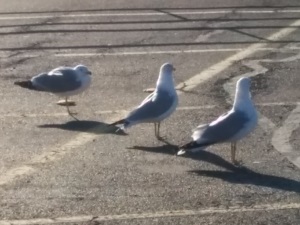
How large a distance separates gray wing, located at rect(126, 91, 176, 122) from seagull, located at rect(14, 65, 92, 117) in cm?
157

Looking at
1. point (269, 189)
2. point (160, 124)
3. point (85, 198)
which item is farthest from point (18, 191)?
point (160, 124)

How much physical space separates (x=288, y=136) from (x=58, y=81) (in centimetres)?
287

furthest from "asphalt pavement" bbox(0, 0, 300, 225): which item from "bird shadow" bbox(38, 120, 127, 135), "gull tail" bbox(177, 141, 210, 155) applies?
"gull tail" bbox(177, 141, 210, 155)

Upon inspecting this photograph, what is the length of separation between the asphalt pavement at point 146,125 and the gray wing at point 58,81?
25 cm

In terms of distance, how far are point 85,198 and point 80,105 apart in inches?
153

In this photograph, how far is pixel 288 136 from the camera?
1066cm

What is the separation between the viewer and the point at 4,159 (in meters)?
9.98

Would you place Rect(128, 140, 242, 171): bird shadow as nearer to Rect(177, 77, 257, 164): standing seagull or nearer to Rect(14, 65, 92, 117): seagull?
Rect(177, 77, 257, 164): standing seagull

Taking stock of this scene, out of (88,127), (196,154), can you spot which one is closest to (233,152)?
(196,154)

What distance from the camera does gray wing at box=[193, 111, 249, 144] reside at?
9523mm

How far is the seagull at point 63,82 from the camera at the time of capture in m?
12.1

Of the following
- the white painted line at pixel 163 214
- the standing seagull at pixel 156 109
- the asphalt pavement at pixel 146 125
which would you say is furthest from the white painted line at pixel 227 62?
the white painted line at pixel 163 214

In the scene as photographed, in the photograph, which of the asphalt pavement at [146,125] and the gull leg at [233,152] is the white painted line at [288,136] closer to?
the asphalt pavement at [146,125]

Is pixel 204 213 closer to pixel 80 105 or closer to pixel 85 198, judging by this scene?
pixel 85 198
